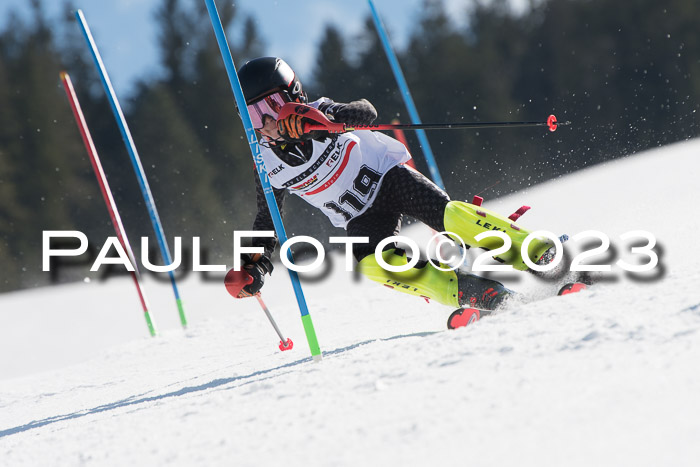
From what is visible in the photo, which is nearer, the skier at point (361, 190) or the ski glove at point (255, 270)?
the skier at point (361, 190)

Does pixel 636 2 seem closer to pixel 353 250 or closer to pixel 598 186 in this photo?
pixel 598 186

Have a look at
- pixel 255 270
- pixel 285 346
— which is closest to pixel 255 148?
pixel 255 270

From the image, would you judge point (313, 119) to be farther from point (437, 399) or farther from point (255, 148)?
point (437, 399)

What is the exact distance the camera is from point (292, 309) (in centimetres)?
533

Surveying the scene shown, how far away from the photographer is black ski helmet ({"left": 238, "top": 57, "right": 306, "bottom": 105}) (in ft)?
9.07

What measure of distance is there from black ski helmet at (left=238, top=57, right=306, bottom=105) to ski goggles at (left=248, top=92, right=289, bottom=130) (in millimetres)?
16

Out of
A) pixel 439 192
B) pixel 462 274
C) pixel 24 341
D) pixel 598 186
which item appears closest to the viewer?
pixel 462 274

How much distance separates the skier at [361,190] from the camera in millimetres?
2553

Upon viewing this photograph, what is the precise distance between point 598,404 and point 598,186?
291 inches

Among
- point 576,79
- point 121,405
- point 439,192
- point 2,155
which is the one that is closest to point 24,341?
point 121,405

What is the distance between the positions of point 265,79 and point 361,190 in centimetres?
60

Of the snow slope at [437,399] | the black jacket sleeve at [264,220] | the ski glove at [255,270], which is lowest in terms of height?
the snow slope at [437,399]

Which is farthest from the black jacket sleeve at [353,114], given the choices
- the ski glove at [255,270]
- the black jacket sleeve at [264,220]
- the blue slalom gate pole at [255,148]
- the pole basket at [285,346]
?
the pole basket at [285,346]

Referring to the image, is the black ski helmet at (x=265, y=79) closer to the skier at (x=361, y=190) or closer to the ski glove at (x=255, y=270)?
the skier at (x=361, y=190)
